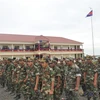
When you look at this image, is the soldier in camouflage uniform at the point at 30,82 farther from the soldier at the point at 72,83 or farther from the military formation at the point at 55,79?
the soldier at the point at 72,83

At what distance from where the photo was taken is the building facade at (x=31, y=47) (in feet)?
108

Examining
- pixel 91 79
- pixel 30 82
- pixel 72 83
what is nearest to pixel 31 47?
pixel 30 82

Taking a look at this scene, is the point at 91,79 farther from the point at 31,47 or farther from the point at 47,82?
the point at 31,47

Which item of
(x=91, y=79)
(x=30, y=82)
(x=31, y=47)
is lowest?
(x=30, y=82)

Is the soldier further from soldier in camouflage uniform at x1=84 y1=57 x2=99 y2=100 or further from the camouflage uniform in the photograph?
soldier in camouflage uniform at x1=84 y1=57 x2=99 y2=100

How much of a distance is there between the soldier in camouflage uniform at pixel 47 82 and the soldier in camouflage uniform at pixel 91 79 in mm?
1407

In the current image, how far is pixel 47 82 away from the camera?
213 inches

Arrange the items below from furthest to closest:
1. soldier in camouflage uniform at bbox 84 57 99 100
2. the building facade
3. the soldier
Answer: the building facade < soldier in camouflage uniform at bbox 84 57 99 100 < the soldier

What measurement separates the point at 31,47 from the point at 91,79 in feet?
99.4

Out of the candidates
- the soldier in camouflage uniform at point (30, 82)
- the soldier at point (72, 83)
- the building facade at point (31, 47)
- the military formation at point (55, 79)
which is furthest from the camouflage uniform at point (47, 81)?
the building facade at point (31, 47)

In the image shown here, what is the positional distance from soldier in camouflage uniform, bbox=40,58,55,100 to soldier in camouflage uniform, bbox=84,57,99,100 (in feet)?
4.62

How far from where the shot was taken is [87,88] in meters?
6.34

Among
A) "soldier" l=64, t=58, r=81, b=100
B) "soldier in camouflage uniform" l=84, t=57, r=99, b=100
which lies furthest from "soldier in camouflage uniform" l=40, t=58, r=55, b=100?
"soldier in camouflage uniform" l=84, t=57, r=99, b=100

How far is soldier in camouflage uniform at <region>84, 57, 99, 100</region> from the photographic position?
614 centimetres
